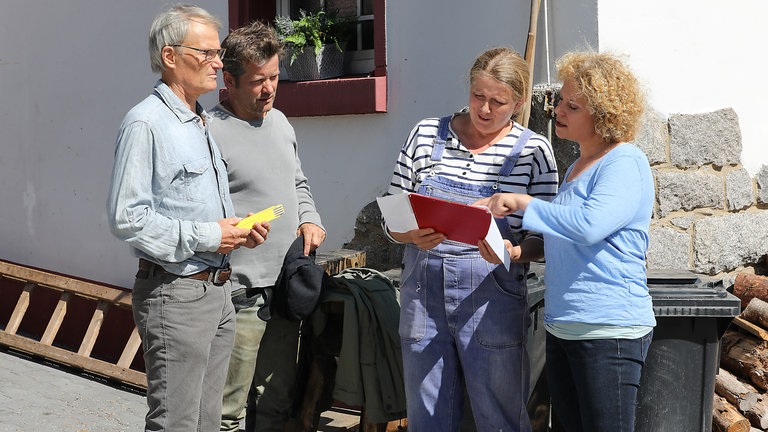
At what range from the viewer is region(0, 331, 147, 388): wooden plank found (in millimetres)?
6625

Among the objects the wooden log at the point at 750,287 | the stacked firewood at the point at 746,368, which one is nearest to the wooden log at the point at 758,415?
the stacked firewood at the point at 746,368

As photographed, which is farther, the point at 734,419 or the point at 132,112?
the point at 734,419

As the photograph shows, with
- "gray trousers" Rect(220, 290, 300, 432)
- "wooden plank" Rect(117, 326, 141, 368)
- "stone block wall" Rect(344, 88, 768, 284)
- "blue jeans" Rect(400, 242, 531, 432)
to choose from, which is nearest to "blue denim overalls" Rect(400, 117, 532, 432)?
"blue jeans" Rect(400, 242, 531, 432)

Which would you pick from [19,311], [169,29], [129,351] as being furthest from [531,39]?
[19,311]

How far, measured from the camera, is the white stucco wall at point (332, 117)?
5023mm

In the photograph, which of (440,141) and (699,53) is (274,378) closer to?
(440,141)

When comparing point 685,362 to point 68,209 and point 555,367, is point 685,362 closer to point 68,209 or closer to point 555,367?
point 555,367

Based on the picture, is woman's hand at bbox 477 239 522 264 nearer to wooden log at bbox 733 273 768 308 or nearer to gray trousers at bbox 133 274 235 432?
gray trousers at bbox 133 274 235 432

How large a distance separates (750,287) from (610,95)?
2.75 meters

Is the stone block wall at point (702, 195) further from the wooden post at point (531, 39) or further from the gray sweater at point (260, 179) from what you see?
the gray sweater at point (260, 179)

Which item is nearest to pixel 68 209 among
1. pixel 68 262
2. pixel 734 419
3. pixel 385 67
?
pixel 68 262

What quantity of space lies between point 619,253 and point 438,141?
792mm

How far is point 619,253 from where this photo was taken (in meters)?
3.00

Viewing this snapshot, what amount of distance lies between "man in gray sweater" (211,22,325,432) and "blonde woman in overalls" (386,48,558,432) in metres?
0.68
